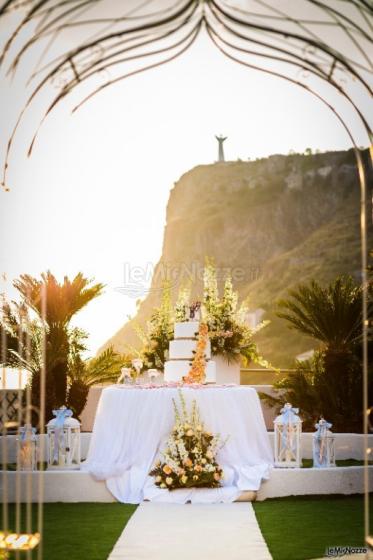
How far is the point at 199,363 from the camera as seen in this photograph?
1036 cm

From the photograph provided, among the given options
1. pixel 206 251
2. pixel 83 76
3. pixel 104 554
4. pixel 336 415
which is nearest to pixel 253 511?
pixel 104 554

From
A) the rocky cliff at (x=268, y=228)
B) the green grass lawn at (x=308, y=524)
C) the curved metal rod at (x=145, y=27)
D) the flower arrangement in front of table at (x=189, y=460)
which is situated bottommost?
the green grass lawn at (x=308, y=524)

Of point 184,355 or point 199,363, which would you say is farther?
point 184,355

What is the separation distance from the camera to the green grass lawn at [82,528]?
6.25m

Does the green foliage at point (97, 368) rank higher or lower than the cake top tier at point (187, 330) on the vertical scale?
lower

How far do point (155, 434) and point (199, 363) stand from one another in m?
1.38

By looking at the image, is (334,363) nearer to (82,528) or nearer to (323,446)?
(323,446)

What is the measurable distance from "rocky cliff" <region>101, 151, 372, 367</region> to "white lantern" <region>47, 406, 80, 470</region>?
2969cm

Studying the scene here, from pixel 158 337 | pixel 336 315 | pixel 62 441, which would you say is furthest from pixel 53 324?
pixel 62 441

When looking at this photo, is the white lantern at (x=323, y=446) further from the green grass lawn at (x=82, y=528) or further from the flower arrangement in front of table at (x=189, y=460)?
the green grass lawn at (x=82, y=528)

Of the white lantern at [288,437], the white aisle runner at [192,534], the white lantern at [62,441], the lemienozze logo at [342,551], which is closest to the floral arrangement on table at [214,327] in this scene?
the white lantern at [288,437]

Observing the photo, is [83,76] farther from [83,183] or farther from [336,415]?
[83,183]

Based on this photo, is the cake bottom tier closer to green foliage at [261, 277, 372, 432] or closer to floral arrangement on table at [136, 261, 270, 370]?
floral arrangement on table at [136, 261, 270, 370]

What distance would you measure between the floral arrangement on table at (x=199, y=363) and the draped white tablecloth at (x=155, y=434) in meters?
0.70
